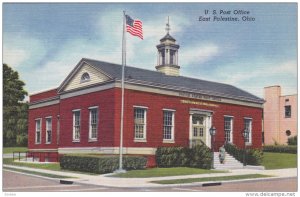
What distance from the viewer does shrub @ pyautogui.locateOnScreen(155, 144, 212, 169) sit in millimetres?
26422

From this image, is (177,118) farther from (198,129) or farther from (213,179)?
(213,179)

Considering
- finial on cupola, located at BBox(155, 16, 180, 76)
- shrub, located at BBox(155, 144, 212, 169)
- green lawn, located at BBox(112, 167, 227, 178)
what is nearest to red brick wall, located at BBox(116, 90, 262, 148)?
shrub, located at BBox(155, 144, 212, 169)

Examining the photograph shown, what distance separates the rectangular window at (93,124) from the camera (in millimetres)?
26453

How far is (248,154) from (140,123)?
706 cm

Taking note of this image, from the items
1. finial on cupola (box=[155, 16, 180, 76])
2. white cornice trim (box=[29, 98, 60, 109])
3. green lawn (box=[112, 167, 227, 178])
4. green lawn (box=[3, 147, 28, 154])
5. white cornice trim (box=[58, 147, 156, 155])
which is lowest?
green lawn (box=[112, 167, 227, 178])

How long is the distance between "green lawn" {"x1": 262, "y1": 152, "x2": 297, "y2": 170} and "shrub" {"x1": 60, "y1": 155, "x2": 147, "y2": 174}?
8.31 m

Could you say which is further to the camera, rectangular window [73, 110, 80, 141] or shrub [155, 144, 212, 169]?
rectangular window [73, 110, 80, 141]

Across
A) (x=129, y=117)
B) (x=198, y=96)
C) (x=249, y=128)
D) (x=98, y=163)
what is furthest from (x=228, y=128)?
(x=98, y=163)

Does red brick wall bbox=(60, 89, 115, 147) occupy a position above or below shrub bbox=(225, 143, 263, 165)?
above

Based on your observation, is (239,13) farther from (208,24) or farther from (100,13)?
(100,13)

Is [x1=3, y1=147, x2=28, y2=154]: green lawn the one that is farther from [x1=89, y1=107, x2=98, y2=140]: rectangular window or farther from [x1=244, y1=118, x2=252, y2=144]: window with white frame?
[x1=244, y1=118, x2=252, y2=144]: window with white frame

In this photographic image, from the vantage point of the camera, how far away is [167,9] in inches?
792

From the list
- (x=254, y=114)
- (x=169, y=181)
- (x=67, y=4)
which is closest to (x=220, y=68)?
(x=169, y=181)

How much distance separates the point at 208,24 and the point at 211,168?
30.5 ft
